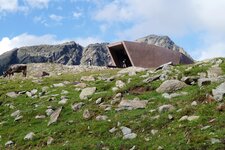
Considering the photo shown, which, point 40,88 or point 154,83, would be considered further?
point 40,88

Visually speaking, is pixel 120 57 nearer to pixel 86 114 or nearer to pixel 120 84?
pixel 120 84

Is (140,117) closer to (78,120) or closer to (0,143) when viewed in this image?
(78,120)

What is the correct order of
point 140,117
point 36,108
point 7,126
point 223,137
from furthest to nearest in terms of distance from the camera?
point 36,108 → point 7,126 → point 140,117 → point 223,137

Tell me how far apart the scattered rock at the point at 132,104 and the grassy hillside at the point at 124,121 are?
25cm

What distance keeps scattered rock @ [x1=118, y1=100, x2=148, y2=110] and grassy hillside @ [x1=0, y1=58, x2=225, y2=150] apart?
0.25 meters

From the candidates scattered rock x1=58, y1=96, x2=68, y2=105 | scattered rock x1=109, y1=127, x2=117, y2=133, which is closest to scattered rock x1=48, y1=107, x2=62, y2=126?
scattered rock x1=58, y1=96, x2=68, y2=105

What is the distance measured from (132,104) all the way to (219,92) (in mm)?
4297

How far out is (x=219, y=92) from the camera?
1894 cm

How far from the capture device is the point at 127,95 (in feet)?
76.5

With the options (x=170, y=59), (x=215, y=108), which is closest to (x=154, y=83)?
(x=215, y=108)

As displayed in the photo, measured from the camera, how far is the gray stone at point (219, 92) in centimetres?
1855

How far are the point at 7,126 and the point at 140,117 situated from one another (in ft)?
23.5

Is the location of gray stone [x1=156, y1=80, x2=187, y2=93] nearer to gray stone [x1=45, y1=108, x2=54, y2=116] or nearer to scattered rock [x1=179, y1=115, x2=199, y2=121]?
scattered rock [x1=179, y1=115, x2=199, y2=121]

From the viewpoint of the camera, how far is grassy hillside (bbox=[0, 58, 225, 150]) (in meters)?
16.3
